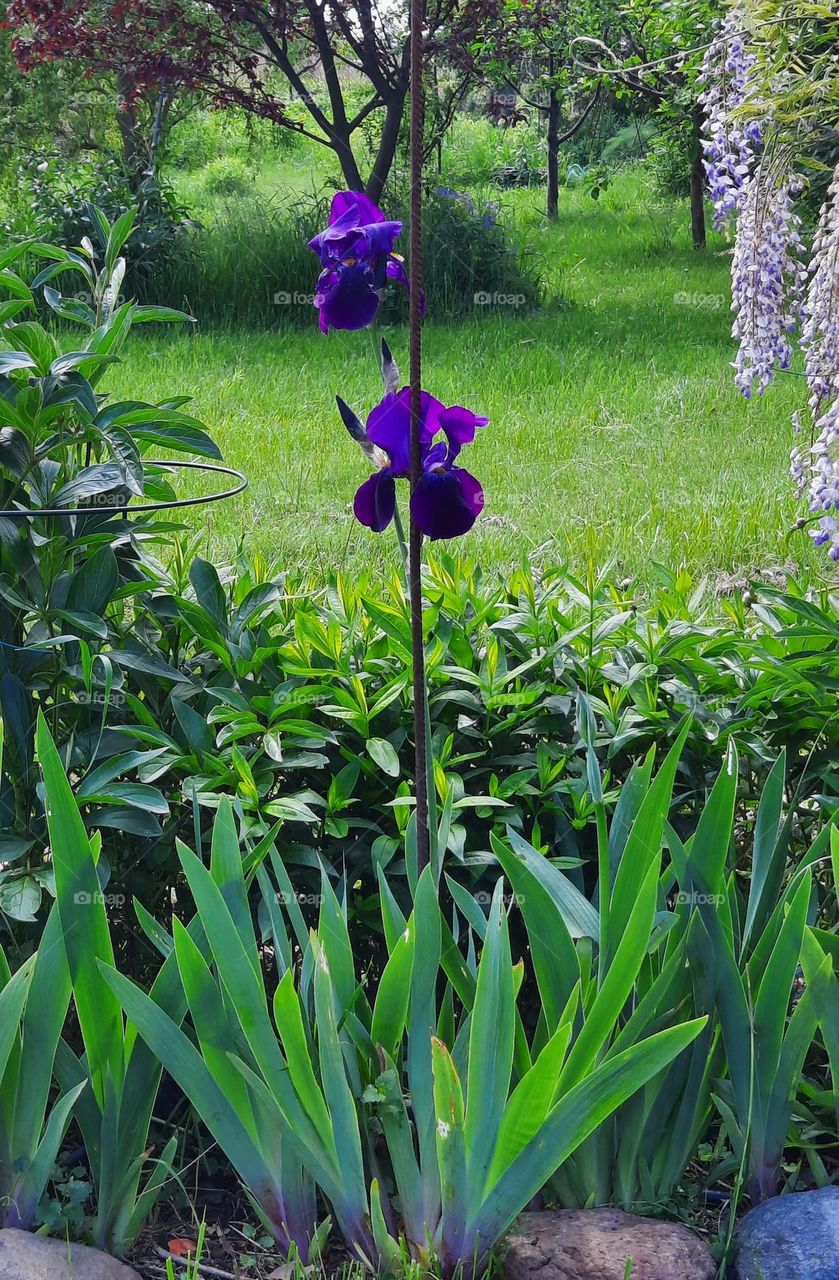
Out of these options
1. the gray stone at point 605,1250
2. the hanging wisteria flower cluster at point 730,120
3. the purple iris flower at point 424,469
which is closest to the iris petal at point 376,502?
the purple iris flower at point 424,469

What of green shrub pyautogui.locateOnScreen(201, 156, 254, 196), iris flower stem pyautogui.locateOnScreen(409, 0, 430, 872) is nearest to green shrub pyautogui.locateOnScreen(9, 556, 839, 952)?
iris flower stem pyautogui.locateOnScreen(409, 0, 430, 872)

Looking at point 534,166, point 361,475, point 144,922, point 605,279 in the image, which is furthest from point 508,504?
point 534,166

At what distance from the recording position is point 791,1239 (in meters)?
1.35

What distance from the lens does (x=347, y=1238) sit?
1359 mm

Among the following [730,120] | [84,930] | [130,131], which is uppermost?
[130,131]

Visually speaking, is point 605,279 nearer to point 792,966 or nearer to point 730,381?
point 730,381

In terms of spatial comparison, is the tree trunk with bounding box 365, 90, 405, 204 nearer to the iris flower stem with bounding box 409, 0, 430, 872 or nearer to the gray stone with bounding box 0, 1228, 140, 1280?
the iris flower stem with bounding box 409, 0, 430, 872

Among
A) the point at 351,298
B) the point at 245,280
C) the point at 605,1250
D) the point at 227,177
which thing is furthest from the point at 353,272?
the point at 227,177

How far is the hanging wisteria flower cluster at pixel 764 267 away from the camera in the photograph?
2.50 m

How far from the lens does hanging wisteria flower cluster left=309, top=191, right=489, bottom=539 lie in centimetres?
127

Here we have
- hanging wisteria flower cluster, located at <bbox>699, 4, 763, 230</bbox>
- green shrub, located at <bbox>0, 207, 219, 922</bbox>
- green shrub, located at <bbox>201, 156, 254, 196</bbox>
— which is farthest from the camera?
green shrub, located at <bbox>201, 156, 254, 196</bbox>

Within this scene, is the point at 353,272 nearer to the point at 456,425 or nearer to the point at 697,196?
the point at 456,425

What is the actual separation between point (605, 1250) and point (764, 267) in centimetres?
207

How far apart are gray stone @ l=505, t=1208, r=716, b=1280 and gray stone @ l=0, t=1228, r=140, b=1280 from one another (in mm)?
461
